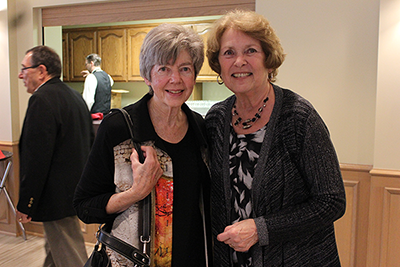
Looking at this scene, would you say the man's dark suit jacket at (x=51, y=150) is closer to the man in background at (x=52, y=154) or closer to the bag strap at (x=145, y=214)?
the man in background at (x=52, y=154)

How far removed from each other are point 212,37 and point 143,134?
478mm

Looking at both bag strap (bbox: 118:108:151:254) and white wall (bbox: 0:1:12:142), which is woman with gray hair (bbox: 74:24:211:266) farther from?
white wall (bbox: 0:1:12:142)

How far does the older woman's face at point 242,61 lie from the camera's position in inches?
50.1

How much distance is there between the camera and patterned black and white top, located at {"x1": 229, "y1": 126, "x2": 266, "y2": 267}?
1.27m

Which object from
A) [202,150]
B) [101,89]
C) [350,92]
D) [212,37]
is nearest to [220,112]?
[202,150]

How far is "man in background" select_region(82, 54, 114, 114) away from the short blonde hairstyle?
11.3 feet

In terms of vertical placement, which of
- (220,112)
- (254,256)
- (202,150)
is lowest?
(254,256)

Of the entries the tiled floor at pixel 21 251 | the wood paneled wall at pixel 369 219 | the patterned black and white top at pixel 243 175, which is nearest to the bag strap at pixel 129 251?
the patterned black and white top at pixel 243 175

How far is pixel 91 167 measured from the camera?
1.19 metres

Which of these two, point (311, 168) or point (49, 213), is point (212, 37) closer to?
point (311, 168)

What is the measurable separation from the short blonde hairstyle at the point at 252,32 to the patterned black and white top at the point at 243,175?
Answer: 28 cm

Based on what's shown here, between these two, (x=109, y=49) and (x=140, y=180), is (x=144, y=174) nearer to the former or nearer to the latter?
(x=140, y=180)

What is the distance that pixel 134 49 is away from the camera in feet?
16.2

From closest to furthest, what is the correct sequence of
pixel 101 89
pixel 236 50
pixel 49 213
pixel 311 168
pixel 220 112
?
pixel 311 168, pixel 236 50, pixel 220 112, pixel 49 213, pixel 101 89
